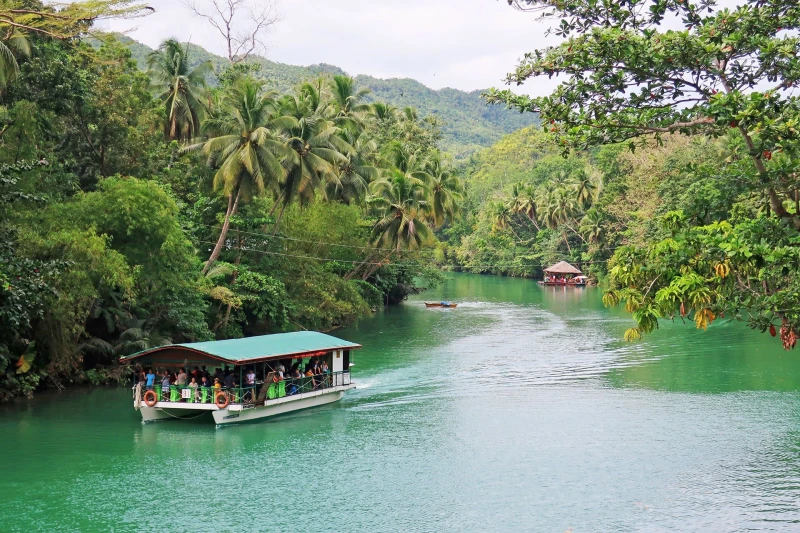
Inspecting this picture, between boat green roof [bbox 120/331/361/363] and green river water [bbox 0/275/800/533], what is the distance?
5.32 feet

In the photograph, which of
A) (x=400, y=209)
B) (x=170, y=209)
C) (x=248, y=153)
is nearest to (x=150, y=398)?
(x=170, y=209)

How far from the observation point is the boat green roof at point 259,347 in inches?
765

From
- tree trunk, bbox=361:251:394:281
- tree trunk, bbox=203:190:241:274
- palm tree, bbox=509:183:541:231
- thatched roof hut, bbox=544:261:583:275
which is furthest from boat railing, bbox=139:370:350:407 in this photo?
palm tree, bbox=509:183:541:231

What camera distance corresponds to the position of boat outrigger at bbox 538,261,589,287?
67.3 metres

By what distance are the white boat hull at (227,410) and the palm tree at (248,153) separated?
9137 mm

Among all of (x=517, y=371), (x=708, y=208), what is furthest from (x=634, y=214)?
(x=708, y=208)

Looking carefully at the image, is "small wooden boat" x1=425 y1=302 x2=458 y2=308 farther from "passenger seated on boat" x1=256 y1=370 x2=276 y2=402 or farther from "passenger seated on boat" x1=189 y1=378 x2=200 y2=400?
"passenger seated on boat" x1=189 y1=378 x2=200 y2=400

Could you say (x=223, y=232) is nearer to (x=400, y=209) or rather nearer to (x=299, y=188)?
(x=299, y=188)

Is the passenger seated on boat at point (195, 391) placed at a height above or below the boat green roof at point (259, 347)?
below

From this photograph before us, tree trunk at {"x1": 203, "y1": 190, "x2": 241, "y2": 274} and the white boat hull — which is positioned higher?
tree trunk at {"x1": 203, "y1": 190, "x2": 241, "y2": 274}

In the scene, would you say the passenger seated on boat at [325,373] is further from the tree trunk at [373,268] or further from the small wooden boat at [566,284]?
the small wooden boat at [566,284]

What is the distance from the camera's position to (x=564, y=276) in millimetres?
69250

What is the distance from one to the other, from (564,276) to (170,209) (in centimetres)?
5057

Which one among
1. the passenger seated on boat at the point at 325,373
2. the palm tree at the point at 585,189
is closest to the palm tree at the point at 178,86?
the passenger seated on boat at the point at 325,373
